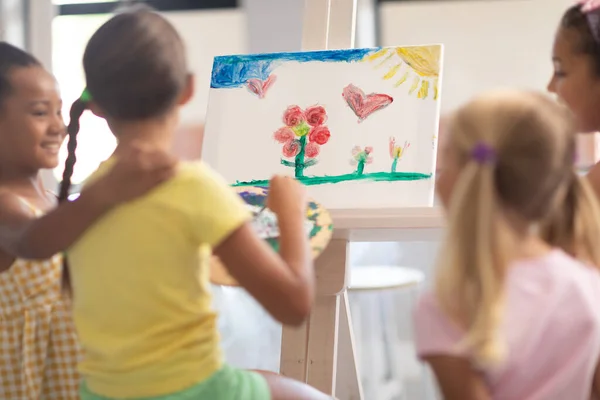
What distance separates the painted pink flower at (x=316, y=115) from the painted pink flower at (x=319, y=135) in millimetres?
14

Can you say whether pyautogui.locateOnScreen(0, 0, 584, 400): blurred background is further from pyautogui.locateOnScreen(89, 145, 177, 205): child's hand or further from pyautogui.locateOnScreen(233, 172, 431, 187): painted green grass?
pyautogui.locateOnScreen(89, 145, 177, 205): child's hand

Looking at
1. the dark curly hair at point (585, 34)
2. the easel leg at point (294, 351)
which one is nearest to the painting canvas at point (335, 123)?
the easel leg at point (294, 351)

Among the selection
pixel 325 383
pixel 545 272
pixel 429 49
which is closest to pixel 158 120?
pixel 545 272

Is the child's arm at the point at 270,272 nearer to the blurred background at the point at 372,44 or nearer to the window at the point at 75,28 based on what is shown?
the blurred background at the point at 372,44

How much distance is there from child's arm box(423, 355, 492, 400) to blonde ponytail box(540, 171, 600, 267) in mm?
275

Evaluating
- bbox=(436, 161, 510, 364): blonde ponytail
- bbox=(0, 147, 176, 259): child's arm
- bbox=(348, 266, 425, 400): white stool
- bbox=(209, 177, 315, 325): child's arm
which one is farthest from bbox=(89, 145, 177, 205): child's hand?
bbox=(348, 266, 425, 400): white stool

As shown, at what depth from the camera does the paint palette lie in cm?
128

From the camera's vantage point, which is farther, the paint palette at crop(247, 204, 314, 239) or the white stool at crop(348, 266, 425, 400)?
the white stool at crop(348, 266, 425, 400)

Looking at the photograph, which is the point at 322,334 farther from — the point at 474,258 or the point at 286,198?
the point at 474,258

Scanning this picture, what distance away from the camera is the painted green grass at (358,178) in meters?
1.62

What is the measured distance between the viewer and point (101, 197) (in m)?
0.92

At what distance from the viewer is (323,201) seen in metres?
1.62

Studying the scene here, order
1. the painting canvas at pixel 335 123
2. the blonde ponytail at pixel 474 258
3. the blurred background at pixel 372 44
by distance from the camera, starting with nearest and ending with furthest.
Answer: the blonde ponytail at pixel 474 258 < the painting canvas at pixel 335 123 < the blurred background at pixel 372 44

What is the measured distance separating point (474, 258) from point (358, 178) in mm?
778
